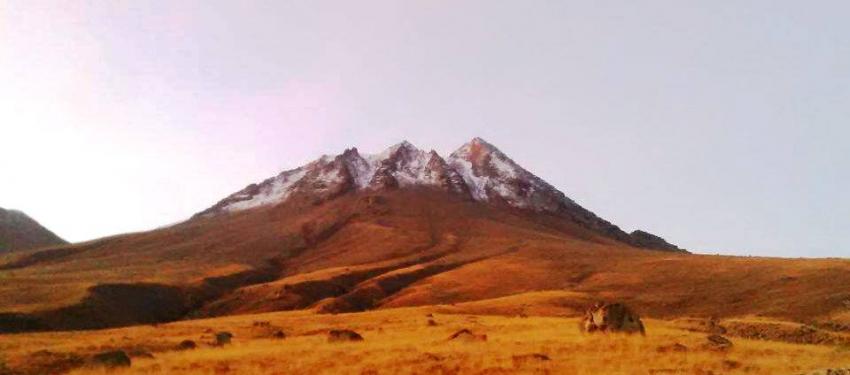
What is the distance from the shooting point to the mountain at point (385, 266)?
264ft

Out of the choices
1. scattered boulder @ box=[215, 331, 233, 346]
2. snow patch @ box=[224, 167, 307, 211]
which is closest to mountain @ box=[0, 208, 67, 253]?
snow patch @ box=[224, 167, 307, 211]

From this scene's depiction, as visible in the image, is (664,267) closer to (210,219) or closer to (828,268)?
(828,268)

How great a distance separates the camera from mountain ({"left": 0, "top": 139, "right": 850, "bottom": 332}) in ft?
264

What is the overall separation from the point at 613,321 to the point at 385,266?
81674 mm

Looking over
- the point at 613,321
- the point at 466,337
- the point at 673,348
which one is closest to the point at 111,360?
the point at 466,337

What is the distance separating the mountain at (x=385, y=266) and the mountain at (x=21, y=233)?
117ft

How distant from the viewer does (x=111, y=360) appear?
29984mm

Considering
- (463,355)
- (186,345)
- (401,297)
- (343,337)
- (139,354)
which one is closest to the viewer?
(463,355)

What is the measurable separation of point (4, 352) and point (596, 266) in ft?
293

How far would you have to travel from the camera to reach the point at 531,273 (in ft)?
355

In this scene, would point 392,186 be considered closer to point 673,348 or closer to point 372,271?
point 372,271

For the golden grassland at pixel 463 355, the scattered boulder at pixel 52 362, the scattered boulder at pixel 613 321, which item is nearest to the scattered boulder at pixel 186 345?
the golden grassland at pixel 463 355

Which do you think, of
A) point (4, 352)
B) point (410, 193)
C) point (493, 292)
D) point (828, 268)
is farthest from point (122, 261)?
point (828, 268)

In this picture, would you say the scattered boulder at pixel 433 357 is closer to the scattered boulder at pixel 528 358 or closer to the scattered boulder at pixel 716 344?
the scattered boulder at pixel 528 358
